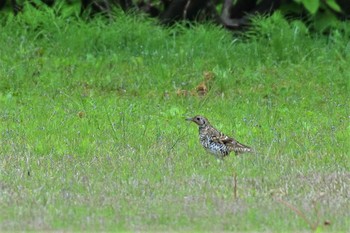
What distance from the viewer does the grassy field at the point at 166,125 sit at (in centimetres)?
818

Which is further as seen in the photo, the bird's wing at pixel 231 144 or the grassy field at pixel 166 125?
the bird's wing at pixel 231 144

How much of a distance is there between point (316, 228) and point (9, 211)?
86.7 inches

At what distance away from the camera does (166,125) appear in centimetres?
1189

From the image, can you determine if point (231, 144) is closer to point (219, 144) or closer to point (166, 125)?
point (219, 144)

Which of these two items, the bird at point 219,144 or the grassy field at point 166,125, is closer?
the grassy field at point 166,125

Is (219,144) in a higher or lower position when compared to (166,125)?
higher

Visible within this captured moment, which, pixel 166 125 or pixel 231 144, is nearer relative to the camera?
pixel 231 144

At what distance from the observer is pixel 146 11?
57.0 feet

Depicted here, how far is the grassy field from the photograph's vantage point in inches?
322

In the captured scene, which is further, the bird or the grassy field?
the bird

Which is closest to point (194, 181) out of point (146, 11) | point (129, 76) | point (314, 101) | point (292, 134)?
point (292, 134)

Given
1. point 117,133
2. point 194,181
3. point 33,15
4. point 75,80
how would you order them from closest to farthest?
point 194,181, point 117,133, point 75,80, point 33,15

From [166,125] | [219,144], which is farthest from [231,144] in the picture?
[166,125]

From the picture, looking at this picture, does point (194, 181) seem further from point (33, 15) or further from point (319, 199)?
point (33, 15)
